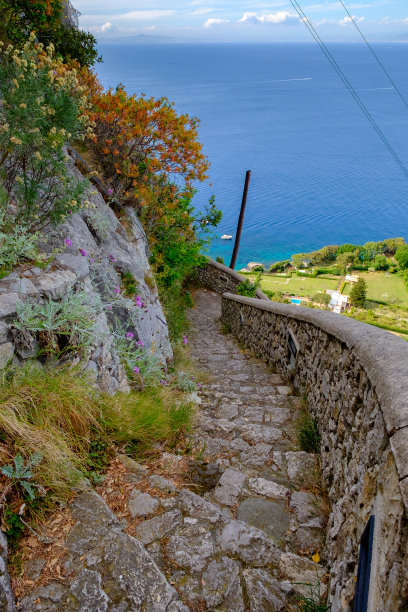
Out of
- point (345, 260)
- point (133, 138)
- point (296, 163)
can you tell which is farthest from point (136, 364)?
point (296, 163)

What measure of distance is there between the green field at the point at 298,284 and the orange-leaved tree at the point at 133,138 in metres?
28.2

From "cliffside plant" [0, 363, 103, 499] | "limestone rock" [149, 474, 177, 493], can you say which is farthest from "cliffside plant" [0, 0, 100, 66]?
"limestone rock" [149, 474, 177, 493]

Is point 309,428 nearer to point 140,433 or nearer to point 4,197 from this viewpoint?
point 140,433

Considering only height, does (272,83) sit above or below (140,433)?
above

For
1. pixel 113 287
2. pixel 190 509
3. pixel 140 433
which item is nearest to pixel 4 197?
pixel 113 287

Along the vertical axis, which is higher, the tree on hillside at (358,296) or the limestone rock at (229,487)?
the tree on hillside at (358,296)

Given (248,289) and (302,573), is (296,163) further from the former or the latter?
(302,573)

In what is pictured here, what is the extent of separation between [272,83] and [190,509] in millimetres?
183334

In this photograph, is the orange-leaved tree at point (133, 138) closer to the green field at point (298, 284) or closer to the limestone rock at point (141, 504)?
the limestone rock at point (141, 504)

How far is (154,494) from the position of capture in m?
2.53

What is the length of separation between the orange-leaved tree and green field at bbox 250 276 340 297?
92.4 feet

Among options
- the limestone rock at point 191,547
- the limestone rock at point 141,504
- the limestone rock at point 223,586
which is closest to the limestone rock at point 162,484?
the limestone rock at point 141,504

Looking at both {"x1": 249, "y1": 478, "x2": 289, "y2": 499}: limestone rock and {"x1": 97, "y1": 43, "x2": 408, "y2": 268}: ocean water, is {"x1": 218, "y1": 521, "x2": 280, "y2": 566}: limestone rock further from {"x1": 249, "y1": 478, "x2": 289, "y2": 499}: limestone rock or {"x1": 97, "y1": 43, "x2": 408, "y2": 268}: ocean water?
{"x1": 97, "y1": 43, "x2": 408, "y2": 268}: ocean water

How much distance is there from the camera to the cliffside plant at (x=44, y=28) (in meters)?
6.79
